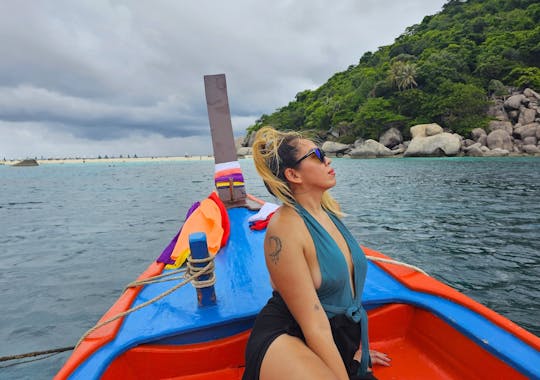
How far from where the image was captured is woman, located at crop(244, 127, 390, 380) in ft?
4.33

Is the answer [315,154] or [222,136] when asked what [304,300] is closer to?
[315,154]

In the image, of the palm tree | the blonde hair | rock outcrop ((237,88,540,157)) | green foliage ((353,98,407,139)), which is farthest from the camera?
the palm tree

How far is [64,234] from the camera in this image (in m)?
8.84

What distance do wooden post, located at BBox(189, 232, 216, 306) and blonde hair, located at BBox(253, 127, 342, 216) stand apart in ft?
2.56

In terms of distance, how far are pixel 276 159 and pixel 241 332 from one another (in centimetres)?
134

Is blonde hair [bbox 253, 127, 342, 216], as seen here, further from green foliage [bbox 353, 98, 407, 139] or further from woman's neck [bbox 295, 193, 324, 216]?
green foliage [bbox 353, 98, 407, 139]

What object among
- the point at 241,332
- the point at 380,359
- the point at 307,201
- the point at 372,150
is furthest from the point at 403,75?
the point at 241,332

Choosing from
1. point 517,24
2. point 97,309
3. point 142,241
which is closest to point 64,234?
point 142,241

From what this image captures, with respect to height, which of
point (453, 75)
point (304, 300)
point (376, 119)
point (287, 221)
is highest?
point (453, 75)

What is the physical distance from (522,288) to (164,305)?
507 centimetres

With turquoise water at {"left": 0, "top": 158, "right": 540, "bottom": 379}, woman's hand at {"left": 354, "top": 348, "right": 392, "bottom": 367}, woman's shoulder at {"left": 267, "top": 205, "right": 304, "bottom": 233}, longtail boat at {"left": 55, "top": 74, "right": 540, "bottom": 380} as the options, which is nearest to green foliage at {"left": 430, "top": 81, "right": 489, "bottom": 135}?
turquoise water at {"left": 0, "top": 158, "right": 540, "bottom": 379}

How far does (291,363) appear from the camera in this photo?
1.24 m

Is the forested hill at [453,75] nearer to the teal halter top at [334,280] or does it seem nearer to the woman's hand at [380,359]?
the woman's hand at [380,359]

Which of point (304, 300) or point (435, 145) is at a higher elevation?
point (435, 145)
